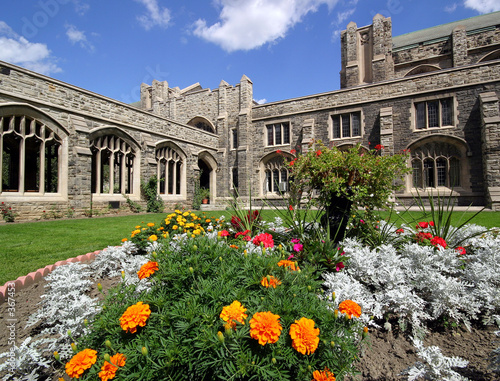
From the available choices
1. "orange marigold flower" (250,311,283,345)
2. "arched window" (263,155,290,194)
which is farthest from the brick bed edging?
"arched window" (263,155,290,194)

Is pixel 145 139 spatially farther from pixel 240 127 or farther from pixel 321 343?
pixel 321 343

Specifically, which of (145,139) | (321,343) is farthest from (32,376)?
(145,139)

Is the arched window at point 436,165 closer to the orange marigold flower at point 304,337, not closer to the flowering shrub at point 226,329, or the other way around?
the flowering shrub at point 226,329

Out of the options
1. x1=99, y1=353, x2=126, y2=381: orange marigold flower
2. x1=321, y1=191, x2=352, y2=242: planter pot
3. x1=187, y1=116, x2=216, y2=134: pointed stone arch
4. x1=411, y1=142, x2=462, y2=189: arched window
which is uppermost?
x1=187, y1=116, x2=216, y2=134: pointed stone arch

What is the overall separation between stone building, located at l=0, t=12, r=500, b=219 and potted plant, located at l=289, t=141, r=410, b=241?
3.73 feet

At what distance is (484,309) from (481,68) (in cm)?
1671

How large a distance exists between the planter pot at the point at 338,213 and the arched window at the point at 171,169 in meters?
12.2

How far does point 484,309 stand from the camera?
2475 mm

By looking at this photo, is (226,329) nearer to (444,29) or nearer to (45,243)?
(45,243)

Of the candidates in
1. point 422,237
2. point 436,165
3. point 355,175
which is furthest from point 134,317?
point 436,165

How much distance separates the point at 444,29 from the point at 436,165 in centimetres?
1955

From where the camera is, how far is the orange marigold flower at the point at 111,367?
1250mm

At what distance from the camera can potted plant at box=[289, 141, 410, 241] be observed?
3.63 m

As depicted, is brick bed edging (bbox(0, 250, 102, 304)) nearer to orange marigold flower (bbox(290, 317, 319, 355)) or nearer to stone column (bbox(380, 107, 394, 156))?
orange marigold flower (bbox(290, 317, 319, 355))
